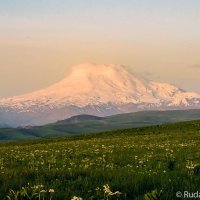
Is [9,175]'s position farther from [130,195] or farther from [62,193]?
[130,195]

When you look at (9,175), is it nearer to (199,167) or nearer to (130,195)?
(130,195)

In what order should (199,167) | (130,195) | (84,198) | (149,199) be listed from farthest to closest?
(199,167), (130,195), (84,198), (149,199)

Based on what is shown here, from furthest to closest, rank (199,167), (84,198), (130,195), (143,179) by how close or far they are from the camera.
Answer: (199,167)
(143,179)
(130,195)
(84,198)

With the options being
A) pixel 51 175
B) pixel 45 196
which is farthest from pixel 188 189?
pixel 51 175

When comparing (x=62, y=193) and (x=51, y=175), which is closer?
(x=62, y=193)

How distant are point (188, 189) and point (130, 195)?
48.9 inches

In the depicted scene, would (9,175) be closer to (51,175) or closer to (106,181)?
(51,175)

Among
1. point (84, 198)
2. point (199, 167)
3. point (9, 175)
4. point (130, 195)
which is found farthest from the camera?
point (199, 167)

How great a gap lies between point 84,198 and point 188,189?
7.51 ft

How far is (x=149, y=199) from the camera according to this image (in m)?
7.23

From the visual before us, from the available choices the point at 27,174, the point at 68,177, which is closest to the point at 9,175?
the point at 27,174

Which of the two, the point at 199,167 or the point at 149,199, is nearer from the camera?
the point at 149,199

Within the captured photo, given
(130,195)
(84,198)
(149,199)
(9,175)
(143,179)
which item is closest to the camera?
(149,199)

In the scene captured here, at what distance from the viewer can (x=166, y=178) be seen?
33.7 feet
